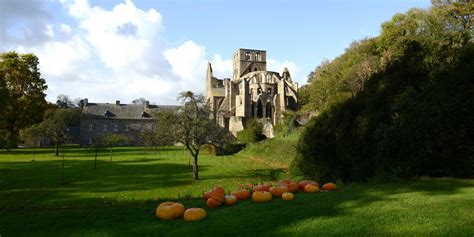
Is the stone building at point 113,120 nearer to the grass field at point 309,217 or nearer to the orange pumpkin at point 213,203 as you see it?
the grass field at point 309,217

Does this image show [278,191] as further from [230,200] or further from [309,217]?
[309,217]

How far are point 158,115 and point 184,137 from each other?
2367mm

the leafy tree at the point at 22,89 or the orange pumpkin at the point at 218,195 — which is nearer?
the orange pumpkin at the point at 218,195

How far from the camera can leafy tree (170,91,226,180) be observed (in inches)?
885

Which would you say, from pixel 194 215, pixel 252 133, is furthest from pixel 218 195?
pixel 252 133

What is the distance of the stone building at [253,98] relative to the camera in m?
60.6

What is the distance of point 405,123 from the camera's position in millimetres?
11656

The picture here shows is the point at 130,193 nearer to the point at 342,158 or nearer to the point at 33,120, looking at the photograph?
the point at 342,158

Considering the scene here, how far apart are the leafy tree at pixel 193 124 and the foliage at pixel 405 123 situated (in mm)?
7147

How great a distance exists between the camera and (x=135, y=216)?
884 cm

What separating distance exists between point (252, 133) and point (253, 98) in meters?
20.4

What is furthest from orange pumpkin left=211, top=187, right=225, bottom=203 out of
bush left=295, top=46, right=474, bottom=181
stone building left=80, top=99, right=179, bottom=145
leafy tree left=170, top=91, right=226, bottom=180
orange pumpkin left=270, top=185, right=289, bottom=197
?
stone building left=80, top=99, right=179, bottom=145

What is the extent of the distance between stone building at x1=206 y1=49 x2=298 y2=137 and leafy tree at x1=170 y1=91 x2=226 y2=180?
32042 millimetres

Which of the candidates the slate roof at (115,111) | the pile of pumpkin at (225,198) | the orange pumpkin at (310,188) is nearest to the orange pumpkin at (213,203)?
the pile of pumpkin at (225,198)
